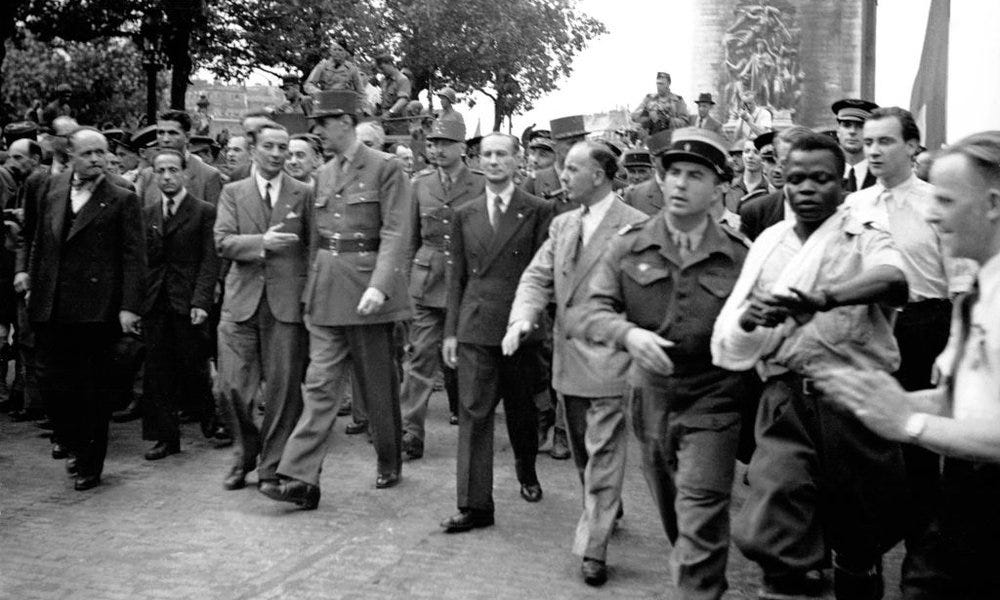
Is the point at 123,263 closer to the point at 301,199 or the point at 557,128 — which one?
the point at 301,199

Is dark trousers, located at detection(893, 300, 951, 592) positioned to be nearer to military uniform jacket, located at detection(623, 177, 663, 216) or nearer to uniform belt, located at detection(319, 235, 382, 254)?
uniform belt, located at detection(319, 235, 382, 254)

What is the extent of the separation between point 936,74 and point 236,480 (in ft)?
18.6

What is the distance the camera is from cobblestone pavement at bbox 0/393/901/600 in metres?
6.10

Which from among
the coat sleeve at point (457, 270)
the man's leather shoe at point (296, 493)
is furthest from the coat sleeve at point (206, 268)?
the coat sleeve at point (457, 270)

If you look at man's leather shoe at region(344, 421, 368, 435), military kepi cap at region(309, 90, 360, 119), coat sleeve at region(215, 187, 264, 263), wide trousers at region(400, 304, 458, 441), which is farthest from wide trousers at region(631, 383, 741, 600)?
man's leather shoe at region(344, 421, 368, 435)

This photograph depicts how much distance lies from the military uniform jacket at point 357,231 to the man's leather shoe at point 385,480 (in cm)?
104

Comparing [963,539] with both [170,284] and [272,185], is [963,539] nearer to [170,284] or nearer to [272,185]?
[272,185]

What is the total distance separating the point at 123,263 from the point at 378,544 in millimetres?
2937

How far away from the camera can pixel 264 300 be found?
328 inches

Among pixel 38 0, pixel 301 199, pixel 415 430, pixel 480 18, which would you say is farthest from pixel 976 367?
pixel 480 18

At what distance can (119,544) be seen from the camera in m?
6.84

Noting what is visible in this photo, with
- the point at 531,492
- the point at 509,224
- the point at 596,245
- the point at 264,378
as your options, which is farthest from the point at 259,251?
the point at 596,245

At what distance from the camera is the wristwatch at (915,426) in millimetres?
3311

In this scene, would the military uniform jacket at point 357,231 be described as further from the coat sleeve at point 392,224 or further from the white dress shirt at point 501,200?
the white dress shirt at point 501,200
